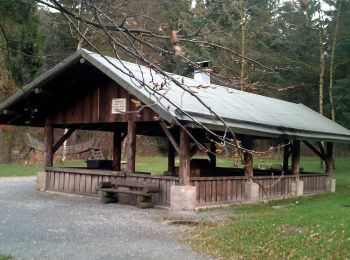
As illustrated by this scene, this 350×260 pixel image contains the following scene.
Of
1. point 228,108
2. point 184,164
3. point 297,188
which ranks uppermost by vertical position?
point 228,108

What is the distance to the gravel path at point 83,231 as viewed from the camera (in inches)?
310

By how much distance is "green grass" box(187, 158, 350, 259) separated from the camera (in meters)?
7.88

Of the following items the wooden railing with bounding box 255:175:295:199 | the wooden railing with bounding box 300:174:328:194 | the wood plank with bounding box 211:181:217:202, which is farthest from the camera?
the wooden railing with bounding box 300:174:328:194

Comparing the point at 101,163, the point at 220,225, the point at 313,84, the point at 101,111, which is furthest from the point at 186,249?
the point at 313,84

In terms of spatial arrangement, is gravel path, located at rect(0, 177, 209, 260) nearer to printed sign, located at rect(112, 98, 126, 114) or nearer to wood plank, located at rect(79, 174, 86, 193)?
wood plank, located at rect(79, 174, 86, 193)

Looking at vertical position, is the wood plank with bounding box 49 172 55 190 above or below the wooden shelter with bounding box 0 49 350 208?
below

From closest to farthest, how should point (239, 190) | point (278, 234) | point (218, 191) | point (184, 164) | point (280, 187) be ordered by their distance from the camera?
point (278, 234) → point (184, 164) → point (218, 191) → point (239, 190) → point (280, 187)

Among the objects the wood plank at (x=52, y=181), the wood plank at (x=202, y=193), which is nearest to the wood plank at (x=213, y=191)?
the wood plank at (x=202, y=193)

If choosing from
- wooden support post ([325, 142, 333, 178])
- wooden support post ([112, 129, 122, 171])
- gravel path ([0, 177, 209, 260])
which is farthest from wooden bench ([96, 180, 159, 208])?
wooden support post ([325, 142, 333, 178])

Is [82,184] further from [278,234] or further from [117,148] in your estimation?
[278,234]

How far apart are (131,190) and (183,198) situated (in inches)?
65.5

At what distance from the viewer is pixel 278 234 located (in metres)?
9.28

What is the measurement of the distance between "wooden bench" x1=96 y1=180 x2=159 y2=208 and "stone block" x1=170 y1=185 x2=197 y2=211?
0.67m

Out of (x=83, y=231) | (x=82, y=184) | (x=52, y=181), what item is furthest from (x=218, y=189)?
(x=52, y=181)
